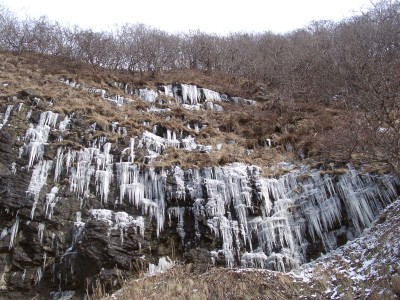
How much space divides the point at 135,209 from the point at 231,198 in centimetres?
Answer: 292

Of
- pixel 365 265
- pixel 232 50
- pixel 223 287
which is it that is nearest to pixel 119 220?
pixel 223 287

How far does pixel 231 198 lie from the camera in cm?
1127

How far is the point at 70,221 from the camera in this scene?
10250 millimetres

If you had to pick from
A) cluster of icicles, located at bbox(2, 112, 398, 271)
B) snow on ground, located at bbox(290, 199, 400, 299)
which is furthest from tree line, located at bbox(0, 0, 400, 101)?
snow on ground, located at bbox(290, 199, 400, 299)

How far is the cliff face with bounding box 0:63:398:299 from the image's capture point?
973 centimetres

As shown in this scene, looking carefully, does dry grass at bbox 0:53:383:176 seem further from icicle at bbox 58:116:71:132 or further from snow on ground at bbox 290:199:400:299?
snow on ground at bbox 290:199:400:299

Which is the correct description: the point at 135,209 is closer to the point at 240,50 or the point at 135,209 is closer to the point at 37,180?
the point at 37,180

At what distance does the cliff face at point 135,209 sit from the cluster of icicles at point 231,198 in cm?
3

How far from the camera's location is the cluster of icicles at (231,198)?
33.4 ft

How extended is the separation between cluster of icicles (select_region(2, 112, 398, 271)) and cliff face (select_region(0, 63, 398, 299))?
0.03 meters

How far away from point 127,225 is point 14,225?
3.01 m

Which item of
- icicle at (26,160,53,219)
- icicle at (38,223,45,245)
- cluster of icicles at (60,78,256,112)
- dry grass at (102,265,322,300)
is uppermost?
cluster of icicles at (60,78,256,112)

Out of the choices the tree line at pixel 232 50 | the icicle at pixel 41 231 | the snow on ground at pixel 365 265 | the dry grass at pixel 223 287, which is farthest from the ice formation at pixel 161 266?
the tree line at pixel 232 50

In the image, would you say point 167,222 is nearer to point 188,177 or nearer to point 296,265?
point 188,177
